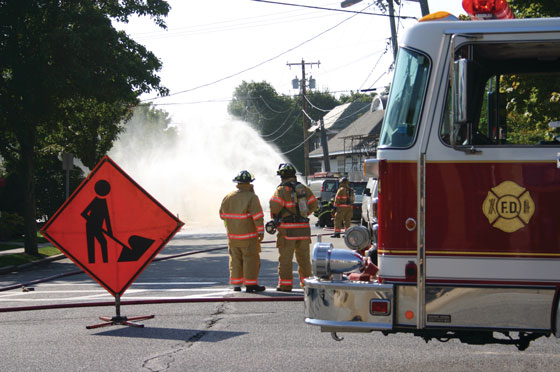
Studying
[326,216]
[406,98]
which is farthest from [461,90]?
[326,216]

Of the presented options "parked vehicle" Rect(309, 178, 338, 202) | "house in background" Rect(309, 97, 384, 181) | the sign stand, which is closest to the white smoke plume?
"house in background" Rect(309, 97, 384, 181)

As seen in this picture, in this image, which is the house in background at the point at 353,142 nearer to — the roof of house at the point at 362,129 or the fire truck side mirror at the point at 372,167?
the roof of house at the point at 362,129

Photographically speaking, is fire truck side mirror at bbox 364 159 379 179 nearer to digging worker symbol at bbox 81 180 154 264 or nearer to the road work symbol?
the road work symbol

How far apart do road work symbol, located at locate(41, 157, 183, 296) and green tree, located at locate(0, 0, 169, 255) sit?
10352 mm

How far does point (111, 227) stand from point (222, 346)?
2.20 m

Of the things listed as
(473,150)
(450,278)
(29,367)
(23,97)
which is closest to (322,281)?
(450,278)

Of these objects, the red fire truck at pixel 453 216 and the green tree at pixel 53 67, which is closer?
the red fire truck at pixel 453 216

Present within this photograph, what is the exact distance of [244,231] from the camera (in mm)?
10977

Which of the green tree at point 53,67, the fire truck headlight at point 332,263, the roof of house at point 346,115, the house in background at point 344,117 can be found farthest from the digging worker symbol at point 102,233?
the roof of house at point 346,115

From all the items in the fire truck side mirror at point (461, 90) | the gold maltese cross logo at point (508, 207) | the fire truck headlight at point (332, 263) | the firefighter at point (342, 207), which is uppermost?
the fire truck side mirror at point (461, 90)

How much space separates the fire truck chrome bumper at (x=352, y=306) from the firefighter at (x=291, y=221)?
18.3 ft

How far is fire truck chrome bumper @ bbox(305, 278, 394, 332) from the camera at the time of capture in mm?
5016

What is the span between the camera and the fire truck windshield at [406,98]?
5.07 meters

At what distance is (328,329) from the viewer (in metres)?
5.14
